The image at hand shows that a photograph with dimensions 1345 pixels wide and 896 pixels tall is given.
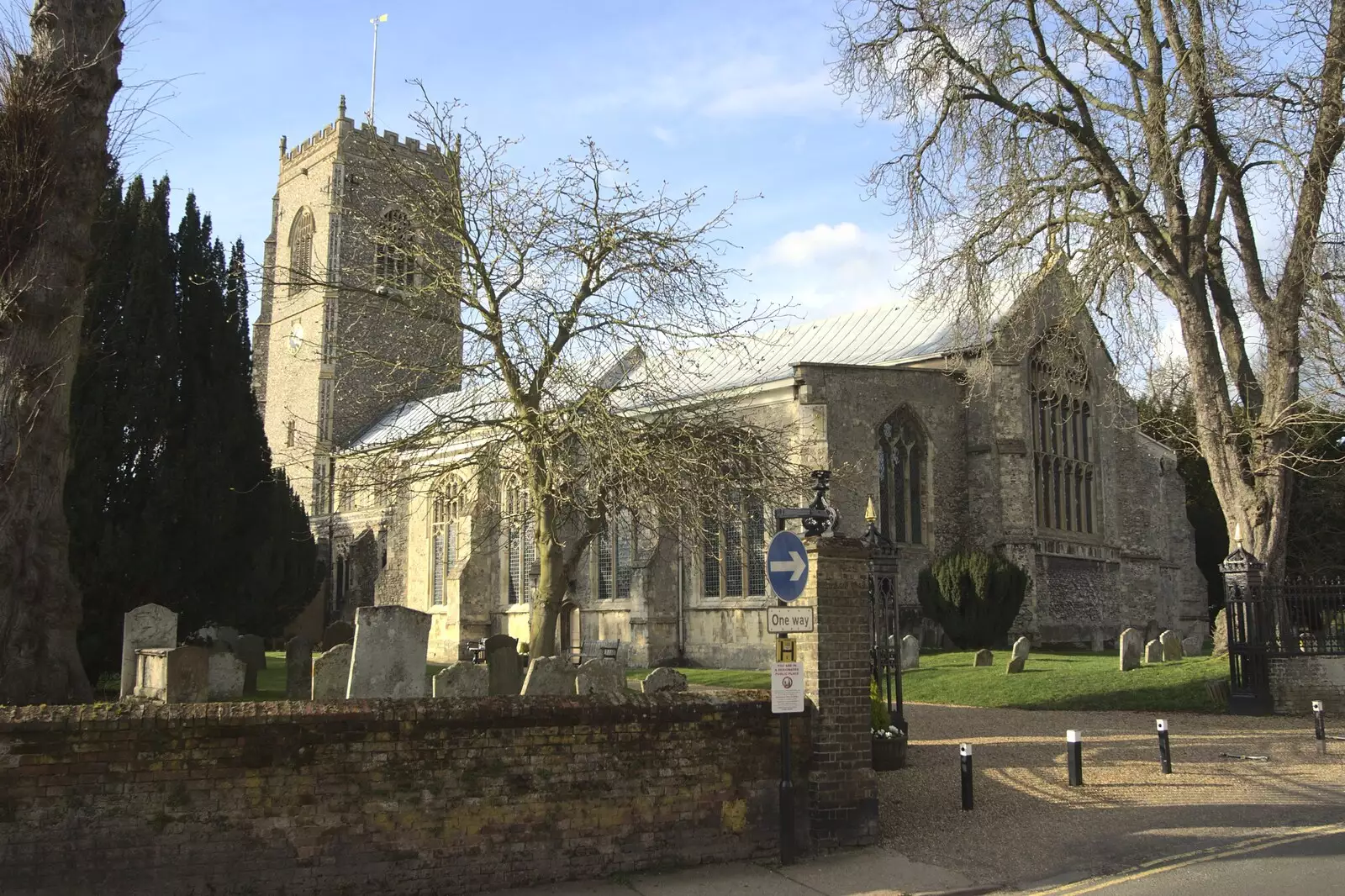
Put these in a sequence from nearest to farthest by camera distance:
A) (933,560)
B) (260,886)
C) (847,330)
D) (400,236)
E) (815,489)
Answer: (260,886) < (815,489) < (400,236) < (933,560) < (847,330)

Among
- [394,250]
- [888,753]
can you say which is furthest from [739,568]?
[888,753]

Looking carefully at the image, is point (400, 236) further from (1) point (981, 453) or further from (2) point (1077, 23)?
(1) point (981, 453)

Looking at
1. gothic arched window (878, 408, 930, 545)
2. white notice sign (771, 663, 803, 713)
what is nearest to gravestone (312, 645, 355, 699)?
white notice sign (771, 663, 803, 713)

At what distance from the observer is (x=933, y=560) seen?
977 inches

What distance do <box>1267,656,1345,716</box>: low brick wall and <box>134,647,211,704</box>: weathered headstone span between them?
13077mm

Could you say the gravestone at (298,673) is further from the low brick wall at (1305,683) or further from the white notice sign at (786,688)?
the low brick wall at (1305,683)

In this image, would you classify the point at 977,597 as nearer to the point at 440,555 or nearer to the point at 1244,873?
the point at 1244,873

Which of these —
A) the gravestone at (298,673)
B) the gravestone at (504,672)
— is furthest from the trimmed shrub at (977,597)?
the gravestone at (298,673)

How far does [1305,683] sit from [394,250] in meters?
13.3

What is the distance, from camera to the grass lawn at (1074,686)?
15.4m

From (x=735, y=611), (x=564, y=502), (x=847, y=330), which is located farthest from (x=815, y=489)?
(x=847, y=330)

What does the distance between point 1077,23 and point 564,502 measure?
11033 mm

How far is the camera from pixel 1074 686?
Answer: 54.6ft

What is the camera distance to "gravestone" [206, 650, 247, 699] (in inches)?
495
